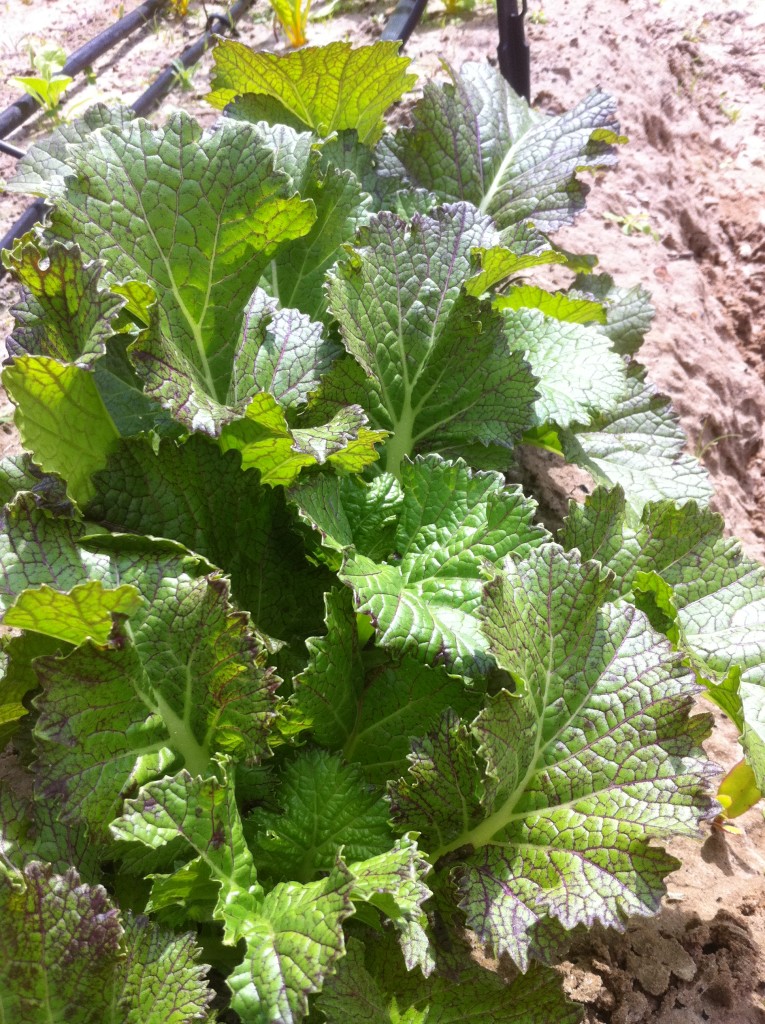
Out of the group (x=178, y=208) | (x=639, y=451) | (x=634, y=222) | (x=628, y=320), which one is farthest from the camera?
(x=634, y=222)

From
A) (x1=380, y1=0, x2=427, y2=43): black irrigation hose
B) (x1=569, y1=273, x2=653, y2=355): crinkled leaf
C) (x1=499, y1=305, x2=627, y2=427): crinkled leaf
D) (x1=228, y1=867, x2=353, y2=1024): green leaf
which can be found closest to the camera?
(x1=228, y1=867, x2=353, y2=1024): green leaf

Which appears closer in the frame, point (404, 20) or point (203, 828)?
point (203, 828)

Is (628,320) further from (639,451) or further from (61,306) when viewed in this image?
(61,306)

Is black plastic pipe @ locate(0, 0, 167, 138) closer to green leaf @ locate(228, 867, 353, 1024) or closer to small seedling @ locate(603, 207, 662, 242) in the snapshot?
small seedling @ locate(603, 207, 662, 242)

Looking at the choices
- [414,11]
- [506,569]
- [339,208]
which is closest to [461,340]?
[339,208]

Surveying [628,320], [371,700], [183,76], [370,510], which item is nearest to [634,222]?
[628,320]

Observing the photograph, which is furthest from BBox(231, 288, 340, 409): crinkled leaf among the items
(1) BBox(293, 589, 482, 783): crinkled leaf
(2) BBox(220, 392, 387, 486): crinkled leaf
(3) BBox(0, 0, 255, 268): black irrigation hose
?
(3) BBox(0, 0, 255, 268): black irrigation hose

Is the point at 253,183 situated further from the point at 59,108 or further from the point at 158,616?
the point at 59,108
